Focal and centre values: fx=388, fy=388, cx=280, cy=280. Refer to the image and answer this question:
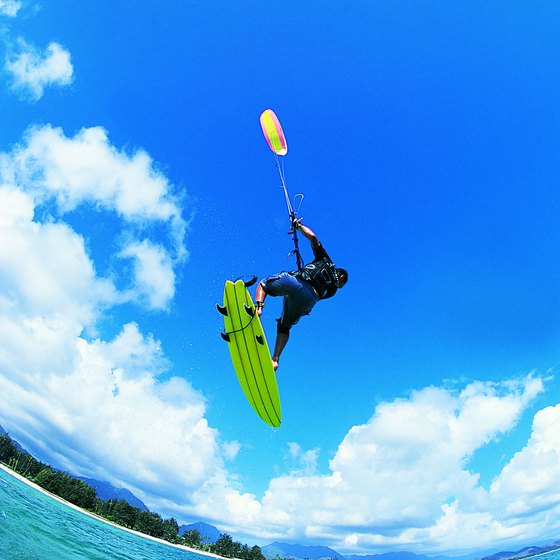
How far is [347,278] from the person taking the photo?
23.4 feet

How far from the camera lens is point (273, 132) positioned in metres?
8.98

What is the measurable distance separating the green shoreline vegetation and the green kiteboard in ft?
256

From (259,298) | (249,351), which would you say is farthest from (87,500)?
(259,298)

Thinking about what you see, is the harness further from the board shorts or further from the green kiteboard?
the green kiteboard

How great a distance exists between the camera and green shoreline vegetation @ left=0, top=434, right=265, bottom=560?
2675 inches

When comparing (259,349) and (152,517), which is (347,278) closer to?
(259,349)

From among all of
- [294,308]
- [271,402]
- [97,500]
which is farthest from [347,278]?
[97,500]

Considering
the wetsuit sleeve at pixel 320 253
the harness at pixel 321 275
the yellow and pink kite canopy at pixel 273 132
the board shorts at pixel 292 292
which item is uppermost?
the yellow and pink kite canopy at pixel 273 132

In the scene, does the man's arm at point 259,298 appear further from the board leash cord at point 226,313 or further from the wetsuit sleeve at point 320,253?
the wetsuit sleeve at point 320,253

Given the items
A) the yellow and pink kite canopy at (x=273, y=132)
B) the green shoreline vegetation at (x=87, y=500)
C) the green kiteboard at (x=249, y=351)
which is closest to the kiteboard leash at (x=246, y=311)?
the green kiteboard at (x=249, y=351)

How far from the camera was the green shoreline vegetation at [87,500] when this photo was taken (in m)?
67.9

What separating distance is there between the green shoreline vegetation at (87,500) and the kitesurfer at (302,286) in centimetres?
7897

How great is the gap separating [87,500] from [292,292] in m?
82.6

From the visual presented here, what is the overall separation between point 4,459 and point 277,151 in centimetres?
8997
